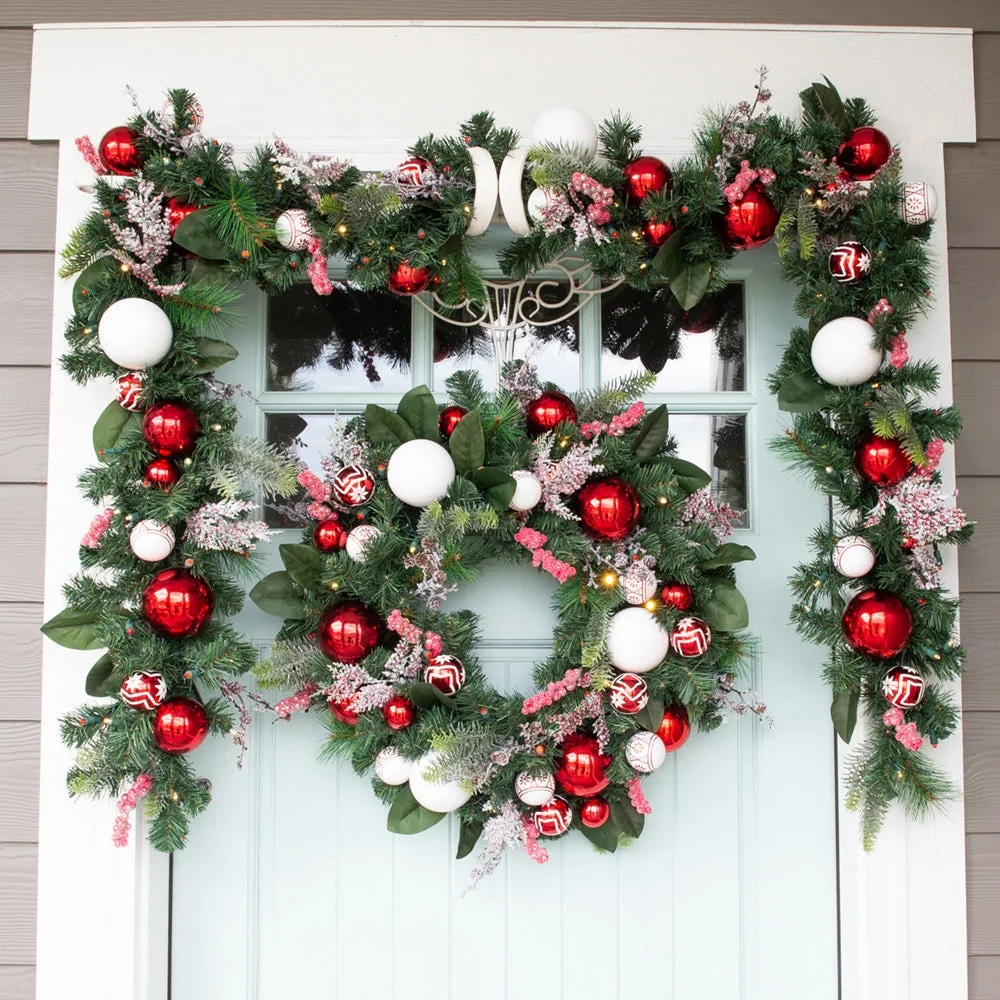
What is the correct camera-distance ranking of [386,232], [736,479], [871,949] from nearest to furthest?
[386,232]
[871,949]
[736,479]

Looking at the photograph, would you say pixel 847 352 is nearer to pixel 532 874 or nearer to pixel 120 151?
pixel 532 874

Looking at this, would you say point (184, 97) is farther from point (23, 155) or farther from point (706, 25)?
point (706, 25)

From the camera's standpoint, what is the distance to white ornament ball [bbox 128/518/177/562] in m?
1.13

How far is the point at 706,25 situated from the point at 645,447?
0.76 meters

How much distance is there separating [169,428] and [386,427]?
33 cm

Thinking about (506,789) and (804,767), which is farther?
(804,767)

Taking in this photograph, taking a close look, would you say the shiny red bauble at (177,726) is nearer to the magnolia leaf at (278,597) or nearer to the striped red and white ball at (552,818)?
the magnolia leaf at (278,597)

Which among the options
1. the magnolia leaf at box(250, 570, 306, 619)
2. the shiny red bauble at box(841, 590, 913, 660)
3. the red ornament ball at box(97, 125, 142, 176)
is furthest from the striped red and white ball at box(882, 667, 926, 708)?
the red ornament ball at box(97, 125, 142, 176)

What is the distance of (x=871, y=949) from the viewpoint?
4.13 ft

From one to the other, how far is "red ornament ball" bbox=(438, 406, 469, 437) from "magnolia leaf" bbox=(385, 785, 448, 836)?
59 cm

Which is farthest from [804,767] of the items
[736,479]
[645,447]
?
[645,447]

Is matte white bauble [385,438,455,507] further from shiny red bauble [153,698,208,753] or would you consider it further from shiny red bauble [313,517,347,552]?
shiny red bauble [153,698,208,753]

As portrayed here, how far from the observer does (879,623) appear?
1.15 metres

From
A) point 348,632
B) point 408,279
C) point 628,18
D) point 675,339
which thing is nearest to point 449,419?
point 408,279
